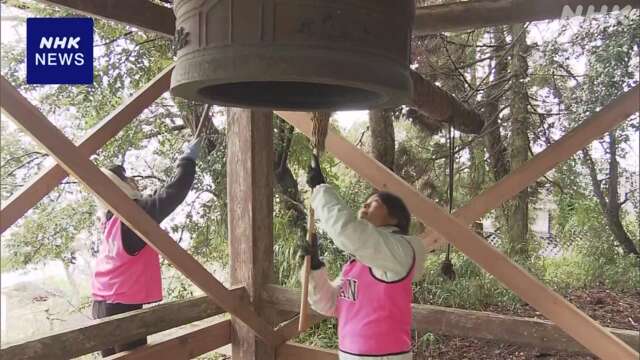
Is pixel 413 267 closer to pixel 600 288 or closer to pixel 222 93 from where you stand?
pixel 222 93

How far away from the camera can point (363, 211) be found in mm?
2289

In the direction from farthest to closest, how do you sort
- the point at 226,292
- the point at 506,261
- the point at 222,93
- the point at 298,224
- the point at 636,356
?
the point at 298,224 → the point at 226,292 → the point at 506,261 → the point at 636,356 → the point at 222,93

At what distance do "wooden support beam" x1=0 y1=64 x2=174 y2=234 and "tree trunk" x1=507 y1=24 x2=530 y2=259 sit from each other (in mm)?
4883

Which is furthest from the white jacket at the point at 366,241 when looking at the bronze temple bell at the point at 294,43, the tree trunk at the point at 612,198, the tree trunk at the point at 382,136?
the tree trunk at the point at 612,198

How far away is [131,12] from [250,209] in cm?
134

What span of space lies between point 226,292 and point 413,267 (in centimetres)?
126

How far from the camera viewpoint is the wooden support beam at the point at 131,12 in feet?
7.64

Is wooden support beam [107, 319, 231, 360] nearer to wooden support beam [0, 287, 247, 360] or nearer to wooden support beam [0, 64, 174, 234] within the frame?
wooden support beam [0, 287, 247, 360]

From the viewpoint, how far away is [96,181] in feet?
7.55

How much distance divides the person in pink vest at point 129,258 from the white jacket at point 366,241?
38.1 inches

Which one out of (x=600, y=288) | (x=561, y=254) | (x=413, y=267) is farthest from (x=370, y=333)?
(x=561, y=254)

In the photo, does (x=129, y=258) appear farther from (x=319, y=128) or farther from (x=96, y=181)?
(x=319, y=128)

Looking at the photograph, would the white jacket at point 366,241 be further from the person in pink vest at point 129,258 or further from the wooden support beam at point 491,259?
the person in pink vest at point 129,258

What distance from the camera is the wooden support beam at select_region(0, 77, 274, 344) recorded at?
6.72 feet
